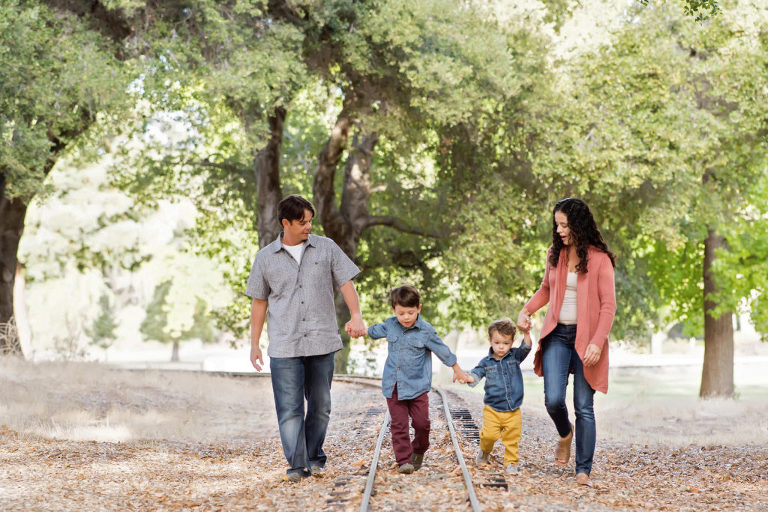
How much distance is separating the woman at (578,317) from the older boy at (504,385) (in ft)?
0.58

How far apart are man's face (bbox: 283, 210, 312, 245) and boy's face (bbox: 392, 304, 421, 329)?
83 centimetres

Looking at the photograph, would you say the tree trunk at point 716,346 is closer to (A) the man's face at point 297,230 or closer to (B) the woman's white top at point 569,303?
(B) the woman's white top at point 569,303

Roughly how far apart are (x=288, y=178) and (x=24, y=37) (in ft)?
40.4

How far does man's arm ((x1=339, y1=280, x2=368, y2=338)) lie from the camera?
6.25 m

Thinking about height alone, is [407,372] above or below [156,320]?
below

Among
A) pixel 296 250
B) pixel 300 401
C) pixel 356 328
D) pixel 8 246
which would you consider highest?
pixel 8 246

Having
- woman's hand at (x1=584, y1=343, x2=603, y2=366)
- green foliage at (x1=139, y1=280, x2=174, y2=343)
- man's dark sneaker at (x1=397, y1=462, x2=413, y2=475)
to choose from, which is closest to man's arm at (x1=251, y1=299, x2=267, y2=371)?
man's dark sneaker at (x1=397, y1=462, x2=413, y2=475)

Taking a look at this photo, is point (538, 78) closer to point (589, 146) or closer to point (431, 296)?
point (589, 146)

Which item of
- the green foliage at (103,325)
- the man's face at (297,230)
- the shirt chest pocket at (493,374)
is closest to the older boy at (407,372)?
the shirt chest pocket at (493,374)

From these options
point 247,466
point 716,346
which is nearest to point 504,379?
point 247,466

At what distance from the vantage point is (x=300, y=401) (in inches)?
256

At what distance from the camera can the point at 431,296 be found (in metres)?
25.5

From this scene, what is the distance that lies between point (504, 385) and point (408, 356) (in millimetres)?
746

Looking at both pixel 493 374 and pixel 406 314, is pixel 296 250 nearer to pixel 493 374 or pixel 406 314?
pixel 406 314
